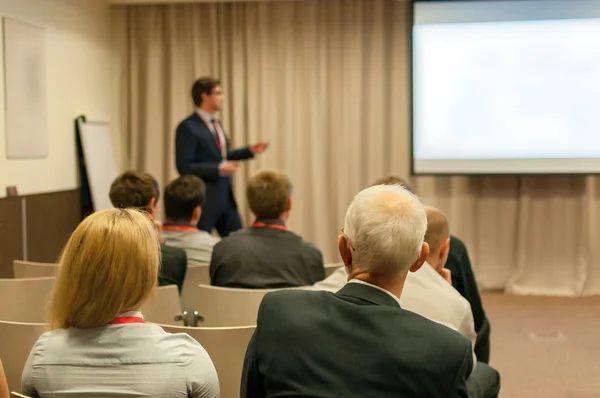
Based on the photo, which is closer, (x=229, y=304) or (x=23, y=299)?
(x=229, y=304)

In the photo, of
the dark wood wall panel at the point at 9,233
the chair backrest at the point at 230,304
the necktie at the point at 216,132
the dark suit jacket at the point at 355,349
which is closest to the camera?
the dark suit jacket at the point at 355,349

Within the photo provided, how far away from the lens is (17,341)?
220 cm

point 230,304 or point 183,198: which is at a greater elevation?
point 183,198

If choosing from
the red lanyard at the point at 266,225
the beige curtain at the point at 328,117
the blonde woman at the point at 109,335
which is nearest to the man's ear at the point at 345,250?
the blonde woman at the point at 109,335

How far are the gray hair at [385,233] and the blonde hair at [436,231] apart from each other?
0.85 metres

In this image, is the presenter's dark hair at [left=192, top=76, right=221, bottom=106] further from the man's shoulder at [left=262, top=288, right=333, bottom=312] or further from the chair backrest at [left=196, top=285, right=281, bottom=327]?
the man's shoulder at [left=262, top=288, right=333, bottom=312]

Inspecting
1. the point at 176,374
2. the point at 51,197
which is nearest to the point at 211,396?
the point at 176,374

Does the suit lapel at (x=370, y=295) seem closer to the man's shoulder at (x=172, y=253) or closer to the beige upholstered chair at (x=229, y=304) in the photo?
the beige upholstered chair at (x=229, y=304)

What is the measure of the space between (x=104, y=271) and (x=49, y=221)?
14.1 feet

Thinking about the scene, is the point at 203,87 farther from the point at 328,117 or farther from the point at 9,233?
the point at 9,233

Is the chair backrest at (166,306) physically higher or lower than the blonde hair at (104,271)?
lower

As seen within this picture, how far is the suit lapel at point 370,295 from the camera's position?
1490 millimetres

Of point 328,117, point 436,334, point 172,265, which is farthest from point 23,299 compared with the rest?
point 328,117

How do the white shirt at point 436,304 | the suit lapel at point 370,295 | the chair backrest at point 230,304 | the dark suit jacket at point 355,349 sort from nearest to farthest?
the dark suit jacket at point 355,349 → the suit lapel at point 370,295 → the white shirt at point 436,304 → the chair backrest at point 230,304
